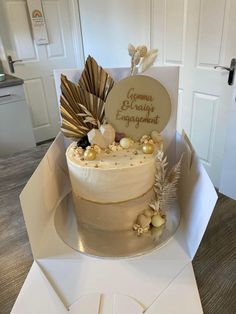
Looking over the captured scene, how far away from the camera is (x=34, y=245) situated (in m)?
0.61

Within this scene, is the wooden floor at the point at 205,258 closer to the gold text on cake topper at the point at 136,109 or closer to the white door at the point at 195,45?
the gold text on cake topper at the point at 136,109

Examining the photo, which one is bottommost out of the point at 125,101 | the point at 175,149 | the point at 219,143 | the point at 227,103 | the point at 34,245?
the point at 219,143

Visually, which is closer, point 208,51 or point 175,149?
point 175,149

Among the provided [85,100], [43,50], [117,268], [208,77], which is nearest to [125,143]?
[85,100]

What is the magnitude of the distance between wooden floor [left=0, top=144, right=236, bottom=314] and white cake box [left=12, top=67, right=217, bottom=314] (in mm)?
60

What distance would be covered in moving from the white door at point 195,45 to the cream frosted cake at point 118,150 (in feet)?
4.99

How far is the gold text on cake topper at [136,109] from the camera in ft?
2.03

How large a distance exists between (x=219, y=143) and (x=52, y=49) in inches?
90.2

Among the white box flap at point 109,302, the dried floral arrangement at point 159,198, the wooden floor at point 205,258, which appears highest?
the dried floral arrangement at point 159,198

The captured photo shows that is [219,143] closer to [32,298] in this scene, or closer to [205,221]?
[205,221]

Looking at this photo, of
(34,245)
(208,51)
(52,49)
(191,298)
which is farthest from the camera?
(52,49)

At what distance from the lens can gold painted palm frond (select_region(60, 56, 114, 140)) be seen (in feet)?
2.12

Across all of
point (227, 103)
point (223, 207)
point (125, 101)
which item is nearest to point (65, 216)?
point (125, 101)

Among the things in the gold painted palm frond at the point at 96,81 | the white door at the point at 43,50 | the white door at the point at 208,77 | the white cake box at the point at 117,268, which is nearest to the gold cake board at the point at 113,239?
the white cake box at the point at 117,268
